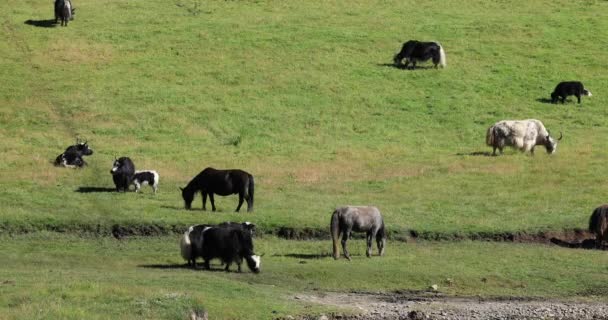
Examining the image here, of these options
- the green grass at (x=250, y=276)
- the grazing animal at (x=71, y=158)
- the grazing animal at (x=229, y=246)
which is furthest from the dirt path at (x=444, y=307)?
the grazing animal at (x=71, y=158)

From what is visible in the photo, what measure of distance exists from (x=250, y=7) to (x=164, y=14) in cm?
500

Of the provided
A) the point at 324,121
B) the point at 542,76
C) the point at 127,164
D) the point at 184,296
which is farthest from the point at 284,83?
the point at 184,296

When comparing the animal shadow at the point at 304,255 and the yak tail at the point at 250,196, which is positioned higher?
the yak tail at the point at 250,196

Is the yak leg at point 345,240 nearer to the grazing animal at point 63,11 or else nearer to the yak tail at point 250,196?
the yak tail at point 250,196

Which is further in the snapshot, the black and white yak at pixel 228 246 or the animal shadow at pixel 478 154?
the animal shadow at pixel 478 154

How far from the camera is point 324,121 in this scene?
169 feet

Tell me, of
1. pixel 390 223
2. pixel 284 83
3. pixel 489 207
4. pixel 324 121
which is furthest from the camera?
pixel 284 83

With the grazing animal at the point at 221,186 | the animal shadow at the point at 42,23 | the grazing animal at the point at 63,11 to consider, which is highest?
the grazing animal at the point at 63,11

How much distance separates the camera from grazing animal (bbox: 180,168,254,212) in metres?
35.9

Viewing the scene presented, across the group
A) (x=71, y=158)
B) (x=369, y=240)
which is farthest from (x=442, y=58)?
(x=369, y=240)

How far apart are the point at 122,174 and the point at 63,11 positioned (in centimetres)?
2617

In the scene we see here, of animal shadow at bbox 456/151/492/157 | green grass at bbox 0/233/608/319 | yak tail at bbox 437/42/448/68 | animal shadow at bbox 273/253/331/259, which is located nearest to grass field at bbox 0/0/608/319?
green grass at bbox 0/233/608/319

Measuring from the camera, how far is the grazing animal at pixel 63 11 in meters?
62.4

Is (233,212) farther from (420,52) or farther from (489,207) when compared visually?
(420,52)
